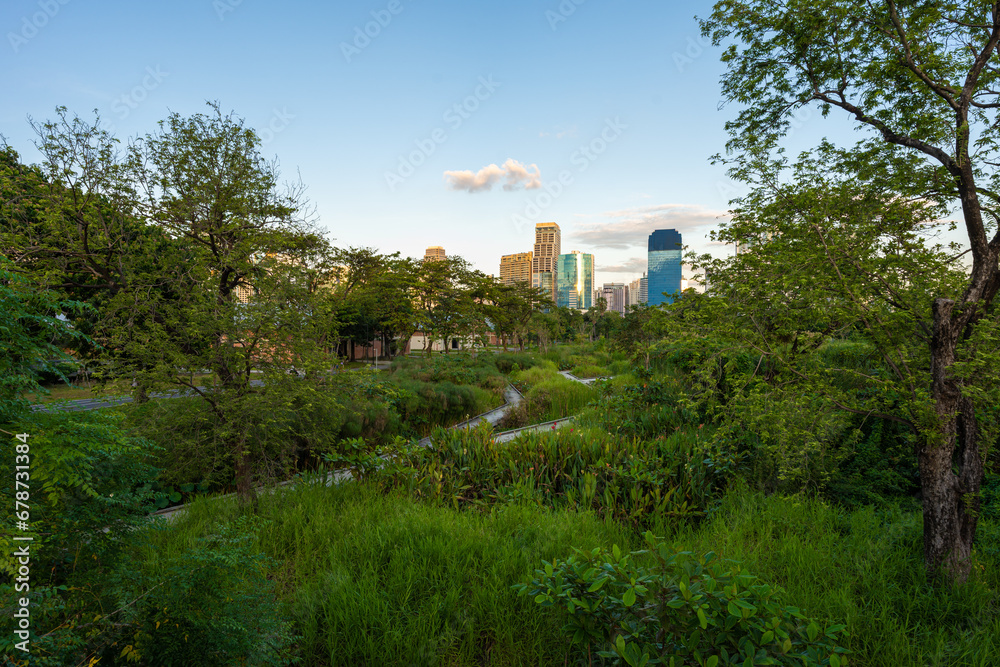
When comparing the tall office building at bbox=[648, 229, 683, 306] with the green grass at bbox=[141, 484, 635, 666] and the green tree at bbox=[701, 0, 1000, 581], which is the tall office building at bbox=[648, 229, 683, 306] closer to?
the green tree at bbox=[701, 0, 1000, 581]

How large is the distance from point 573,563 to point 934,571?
3175mm

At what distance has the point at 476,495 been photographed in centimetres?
541

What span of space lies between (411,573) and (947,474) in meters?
4.29

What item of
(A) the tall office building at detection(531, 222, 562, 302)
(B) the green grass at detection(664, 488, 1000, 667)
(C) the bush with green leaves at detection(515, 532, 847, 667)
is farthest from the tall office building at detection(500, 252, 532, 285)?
(C) the bush with green leaves at detection(515, 532, 847, 667)

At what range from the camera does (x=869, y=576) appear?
10.8ft

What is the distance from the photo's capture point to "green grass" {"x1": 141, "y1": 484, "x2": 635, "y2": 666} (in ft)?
9.24

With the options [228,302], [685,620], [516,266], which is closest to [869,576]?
[685,620]

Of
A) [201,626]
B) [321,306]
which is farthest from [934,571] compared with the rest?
[321,306]

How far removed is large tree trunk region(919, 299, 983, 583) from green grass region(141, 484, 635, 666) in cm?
237

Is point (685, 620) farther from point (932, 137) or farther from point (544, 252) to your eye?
point (544, 252)

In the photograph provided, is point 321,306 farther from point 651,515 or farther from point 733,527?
point 733,527

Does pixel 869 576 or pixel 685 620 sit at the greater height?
pixel 685 620

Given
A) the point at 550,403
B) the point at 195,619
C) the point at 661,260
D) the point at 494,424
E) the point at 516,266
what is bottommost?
the point at 494,424

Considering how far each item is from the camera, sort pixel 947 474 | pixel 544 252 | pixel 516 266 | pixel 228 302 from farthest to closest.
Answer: pixel 544 252, pixel 516 266, pixel 228 302, pixel 947 474
